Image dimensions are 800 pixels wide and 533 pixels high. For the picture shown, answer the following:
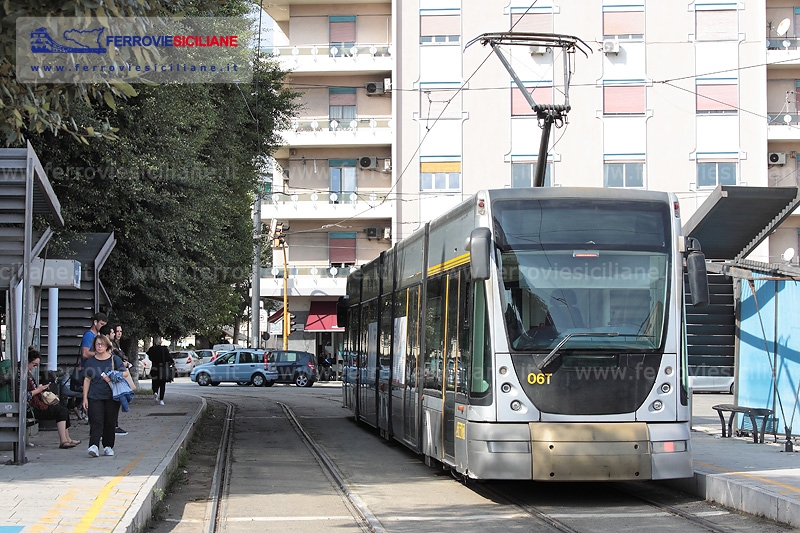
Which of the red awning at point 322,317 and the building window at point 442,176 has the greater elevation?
the building window at point 442,176

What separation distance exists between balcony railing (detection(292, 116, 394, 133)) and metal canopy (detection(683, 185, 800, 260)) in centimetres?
2872

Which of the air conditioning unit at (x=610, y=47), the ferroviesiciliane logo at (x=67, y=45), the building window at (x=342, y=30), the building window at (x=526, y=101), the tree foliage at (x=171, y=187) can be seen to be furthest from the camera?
the building window at (x=342, y=30)

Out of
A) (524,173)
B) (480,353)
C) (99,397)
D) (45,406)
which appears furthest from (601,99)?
(480,353)

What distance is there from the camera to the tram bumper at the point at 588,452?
9.98 meters

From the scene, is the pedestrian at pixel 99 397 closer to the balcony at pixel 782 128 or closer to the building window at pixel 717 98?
the building window at pixel 717 98

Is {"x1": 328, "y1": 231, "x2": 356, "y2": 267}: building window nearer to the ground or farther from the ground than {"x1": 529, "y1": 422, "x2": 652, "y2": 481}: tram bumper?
farther from the ground

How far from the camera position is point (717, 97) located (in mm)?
40625

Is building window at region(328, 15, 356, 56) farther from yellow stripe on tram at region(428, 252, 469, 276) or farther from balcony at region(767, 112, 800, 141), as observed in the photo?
yellow stripe on tram at region(428, 252, 469, 276)

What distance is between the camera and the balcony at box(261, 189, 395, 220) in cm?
4434

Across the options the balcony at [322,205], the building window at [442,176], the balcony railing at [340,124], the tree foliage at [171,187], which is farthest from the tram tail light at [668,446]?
the balcony railing at [340,124]

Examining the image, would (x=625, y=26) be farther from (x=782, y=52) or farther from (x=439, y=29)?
(x=439, y=29)

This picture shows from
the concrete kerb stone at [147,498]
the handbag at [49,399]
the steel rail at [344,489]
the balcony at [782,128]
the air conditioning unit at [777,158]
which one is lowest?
the steel rail at [344,489]

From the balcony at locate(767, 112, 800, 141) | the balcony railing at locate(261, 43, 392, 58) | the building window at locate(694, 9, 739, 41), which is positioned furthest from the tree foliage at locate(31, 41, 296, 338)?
the balcony at locate(767, 112, 800, 141)

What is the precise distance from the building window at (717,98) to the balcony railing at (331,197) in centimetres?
1350
